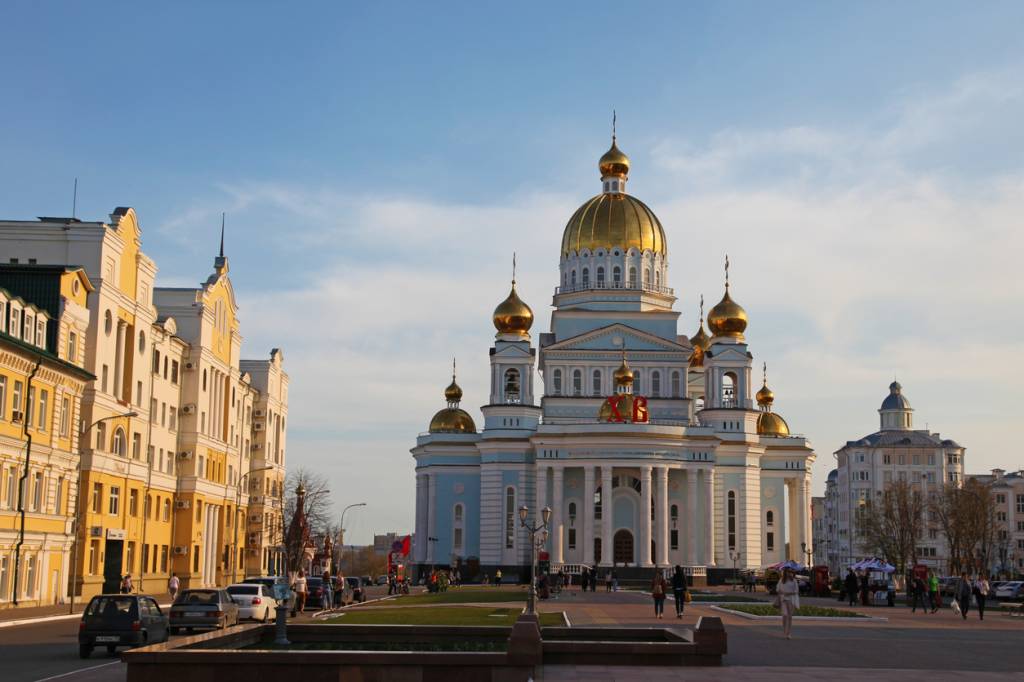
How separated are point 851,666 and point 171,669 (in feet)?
39.7

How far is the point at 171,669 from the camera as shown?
1961 cm

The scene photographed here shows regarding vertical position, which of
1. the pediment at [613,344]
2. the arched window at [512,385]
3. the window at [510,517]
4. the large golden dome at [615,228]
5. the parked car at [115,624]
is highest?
the large golden dome at [615,228]

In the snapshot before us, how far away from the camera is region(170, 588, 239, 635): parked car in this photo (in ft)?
104

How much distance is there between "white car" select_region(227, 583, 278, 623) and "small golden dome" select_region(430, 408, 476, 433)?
2102 inches

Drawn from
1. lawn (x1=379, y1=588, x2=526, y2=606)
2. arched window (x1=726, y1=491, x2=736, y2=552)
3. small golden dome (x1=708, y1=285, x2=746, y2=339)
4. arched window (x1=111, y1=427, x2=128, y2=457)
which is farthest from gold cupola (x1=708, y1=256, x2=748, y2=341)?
arched window (x1=111, y1=427, x2=128, y2=457)

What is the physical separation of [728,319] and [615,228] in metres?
10.3

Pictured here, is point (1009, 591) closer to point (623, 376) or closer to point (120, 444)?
point (623, 376)

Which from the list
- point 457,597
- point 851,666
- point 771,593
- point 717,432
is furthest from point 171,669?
point 717,432

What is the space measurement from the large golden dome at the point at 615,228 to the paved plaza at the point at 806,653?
163 ft

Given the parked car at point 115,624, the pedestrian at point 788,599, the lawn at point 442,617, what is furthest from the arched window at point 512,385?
the parked car at point 115,624

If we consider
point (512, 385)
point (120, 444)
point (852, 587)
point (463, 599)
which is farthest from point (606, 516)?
point (120, 444)

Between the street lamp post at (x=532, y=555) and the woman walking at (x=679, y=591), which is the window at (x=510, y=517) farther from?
the woman walking at (x=679, y=591)

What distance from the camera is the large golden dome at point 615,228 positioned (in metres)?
90.4

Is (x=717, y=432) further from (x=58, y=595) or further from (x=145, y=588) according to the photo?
(x=58, y=595)
